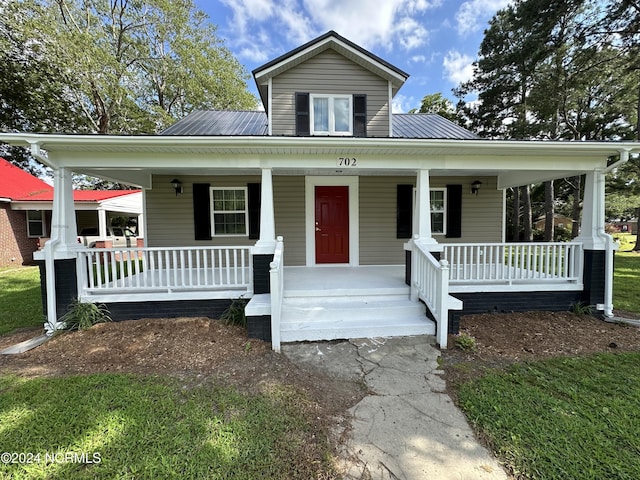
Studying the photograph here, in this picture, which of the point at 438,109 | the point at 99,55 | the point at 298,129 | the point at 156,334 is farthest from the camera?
the point at 438,109

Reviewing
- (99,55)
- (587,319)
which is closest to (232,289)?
(587,319)

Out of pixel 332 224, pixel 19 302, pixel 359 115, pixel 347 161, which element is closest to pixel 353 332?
pixel 347 161

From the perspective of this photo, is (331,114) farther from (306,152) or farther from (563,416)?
(563,416)

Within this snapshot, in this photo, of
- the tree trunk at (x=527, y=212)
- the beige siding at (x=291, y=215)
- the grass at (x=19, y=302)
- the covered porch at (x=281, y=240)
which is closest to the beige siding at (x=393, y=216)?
the beige siding at (x=291, y=215)

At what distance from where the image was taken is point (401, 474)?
1959 mm

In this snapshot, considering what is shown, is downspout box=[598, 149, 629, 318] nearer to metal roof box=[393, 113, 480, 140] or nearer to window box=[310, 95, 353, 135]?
metal roof box=[393, 113, 480, 140]

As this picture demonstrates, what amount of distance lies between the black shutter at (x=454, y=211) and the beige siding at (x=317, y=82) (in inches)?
123

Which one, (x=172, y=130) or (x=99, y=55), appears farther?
(x=99, y=55)

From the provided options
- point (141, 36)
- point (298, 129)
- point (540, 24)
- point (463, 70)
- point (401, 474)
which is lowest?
point (401, 474)

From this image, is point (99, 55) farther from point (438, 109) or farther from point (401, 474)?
point (438, 109)

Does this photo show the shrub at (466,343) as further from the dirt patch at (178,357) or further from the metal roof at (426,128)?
the metal roof at (426,128)

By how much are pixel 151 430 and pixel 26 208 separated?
1498cm

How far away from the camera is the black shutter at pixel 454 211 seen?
708cm

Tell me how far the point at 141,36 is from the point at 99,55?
11.3 feet
